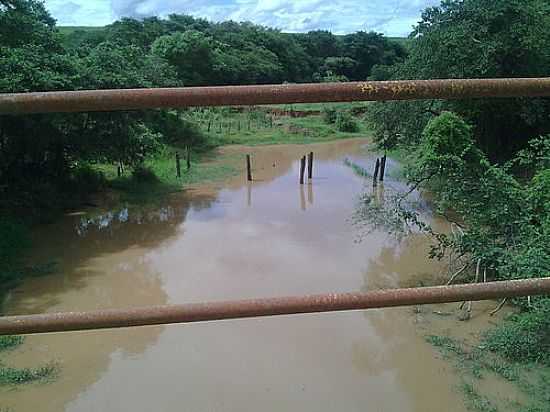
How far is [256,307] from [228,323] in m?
7.07

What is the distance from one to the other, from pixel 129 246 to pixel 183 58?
19.0 metres

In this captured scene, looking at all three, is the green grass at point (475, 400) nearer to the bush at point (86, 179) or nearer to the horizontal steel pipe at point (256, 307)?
the horizontal steel pipe at point (256, 307)

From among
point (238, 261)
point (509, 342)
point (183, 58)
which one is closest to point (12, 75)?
point (238, 261)

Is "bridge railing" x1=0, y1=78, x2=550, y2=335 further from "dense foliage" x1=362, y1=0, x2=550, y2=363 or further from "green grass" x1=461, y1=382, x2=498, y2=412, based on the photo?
"dense foliage" x1=362, y1=0, x2=550, y2=363

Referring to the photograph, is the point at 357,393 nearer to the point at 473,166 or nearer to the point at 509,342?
the point at 509,342

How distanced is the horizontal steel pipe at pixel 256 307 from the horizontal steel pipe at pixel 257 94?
0.34 metres

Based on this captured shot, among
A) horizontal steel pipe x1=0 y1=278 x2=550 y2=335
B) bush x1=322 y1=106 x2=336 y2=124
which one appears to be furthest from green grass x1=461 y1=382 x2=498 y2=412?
bush x1=322 y1=106 x2=336 y2=124

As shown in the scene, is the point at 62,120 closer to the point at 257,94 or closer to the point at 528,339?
the point at 528,339

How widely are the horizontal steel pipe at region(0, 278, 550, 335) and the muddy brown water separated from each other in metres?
5.40

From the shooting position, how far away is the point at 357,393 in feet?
20.7

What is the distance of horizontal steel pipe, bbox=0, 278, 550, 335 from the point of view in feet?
2.97

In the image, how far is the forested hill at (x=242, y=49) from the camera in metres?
28.5

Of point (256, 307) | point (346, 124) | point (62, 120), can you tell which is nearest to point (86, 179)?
point (62, 120)

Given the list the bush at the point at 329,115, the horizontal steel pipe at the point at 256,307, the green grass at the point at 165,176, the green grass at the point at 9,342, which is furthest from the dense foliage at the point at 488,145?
the bush at the point at 329,115
